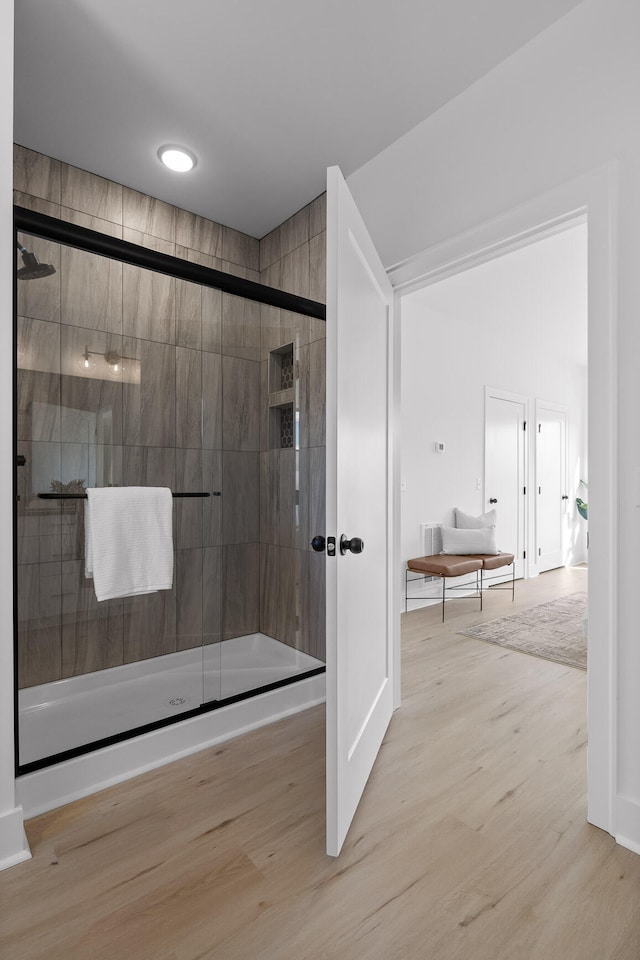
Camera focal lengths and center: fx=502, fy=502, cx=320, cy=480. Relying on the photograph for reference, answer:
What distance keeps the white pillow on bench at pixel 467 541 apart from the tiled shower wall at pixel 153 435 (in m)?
2.19

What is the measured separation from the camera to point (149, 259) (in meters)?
2.03

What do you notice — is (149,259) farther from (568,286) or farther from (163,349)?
(568,286)

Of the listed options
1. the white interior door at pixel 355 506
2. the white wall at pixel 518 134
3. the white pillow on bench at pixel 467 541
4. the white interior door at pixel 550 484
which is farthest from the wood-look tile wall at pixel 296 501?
the white interior door at pixel 550 484

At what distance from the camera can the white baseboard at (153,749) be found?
68.3 inches

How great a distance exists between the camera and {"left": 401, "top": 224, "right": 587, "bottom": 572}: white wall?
3.99 meters

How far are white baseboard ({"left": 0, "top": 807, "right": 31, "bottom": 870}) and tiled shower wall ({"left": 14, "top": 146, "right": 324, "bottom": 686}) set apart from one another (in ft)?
1.98

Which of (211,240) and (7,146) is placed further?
(211,240)

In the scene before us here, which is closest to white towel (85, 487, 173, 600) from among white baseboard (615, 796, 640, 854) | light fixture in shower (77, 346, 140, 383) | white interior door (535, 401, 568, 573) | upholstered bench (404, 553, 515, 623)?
light fixture in shower (77, 346, 140, 383)

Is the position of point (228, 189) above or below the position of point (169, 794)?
above

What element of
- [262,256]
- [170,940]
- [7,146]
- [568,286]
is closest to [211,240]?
[262,256]

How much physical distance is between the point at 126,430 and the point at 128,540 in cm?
50

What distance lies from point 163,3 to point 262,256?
171 cm

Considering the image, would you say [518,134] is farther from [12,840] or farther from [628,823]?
[12,840]

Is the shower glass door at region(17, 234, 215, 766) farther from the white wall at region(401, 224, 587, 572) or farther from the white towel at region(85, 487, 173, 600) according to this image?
the white wall at region(401, 224, 587, 572)
